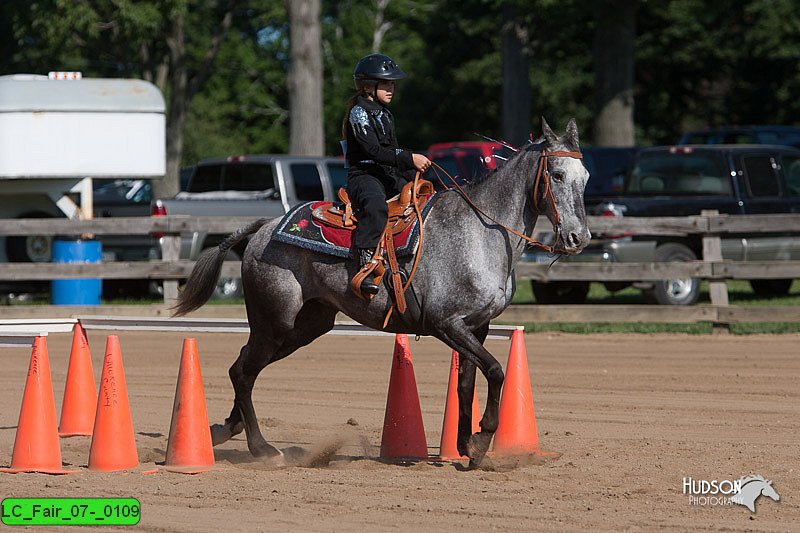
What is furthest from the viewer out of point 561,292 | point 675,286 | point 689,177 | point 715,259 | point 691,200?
point 689,177

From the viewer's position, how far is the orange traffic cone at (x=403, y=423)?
902cm

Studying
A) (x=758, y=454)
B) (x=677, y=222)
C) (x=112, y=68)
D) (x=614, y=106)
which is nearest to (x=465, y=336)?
(x=758, y=454)

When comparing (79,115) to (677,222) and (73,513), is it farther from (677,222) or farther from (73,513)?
(73,513)

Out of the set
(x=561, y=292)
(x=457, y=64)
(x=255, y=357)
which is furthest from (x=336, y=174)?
(x=457, y=64)

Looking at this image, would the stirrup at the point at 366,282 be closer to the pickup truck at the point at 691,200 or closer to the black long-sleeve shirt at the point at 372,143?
the black long-sleeve shirt at the point at 372,143

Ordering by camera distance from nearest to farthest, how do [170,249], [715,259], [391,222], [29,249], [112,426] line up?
[112,426]
[391,222]
[715,259]
[170,249]
[29,249]

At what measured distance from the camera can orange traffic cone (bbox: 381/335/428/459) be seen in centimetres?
902

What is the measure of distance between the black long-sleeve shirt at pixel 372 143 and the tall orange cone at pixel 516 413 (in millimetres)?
1502

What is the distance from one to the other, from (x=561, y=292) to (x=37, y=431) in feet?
38.9

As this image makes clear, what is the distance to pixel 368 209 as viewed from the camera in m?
8.51

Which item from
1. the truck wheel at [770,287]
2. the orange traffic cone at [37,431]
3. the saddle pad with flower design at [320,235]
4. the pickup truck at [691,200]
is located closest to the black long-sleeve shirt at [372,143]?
the saddle pad with flower design at [320,235]

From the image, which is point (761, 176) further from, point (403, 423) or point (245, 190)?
point (403, 423)

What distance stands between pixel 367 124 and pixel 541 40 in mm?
31761

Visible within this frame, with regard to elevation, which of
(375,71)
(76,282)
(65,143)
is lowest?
(76,282)
